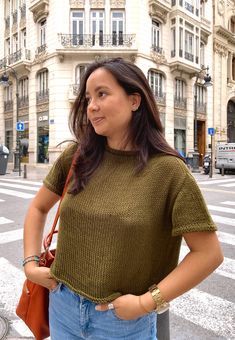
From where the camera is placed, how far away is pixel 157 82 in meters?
25.0

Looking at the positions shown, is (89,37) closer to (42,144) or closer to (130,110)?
(42,144)

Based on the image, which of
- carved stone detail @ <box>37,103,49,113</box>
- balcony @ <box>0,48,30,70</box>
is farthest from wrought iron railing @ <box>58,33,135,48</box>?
carved stone detail @ <box>37,103,49,113</box>

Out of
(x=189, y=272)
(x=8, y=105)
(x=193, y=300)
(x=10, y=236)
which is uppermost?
(x=8, y=105)

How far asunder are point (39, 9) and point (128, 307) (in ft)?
86.9

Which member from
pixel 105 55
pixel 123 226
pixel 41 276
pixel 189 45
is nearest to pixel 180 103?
pixel 189 45

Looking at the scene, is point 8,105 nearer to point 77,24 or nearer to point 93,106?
point 77,24

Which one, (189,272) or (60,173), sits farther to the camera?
(60,173)

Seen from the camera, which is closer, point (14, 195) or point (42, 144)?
point (14, 195)

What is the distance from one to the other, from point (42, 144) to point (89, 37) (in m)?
8.32

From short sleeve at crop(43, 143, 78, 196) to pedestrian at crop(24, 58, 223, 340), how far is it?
99mm

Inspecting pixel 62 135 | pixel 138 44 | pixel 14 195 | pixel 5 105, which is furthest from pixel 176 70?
pixel 14 195

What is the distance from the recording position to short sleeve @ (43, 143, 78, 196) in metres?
1.69

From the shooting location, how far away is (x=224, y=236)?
5953 millimetres

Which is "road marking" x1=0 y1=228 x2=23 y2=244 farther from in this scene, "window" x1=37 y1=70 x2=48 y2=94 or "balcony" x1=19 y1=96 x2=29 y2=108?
"balcony" x1=19 y1=96 x2=29 y2=108
